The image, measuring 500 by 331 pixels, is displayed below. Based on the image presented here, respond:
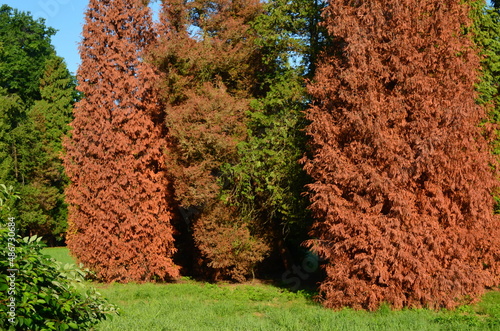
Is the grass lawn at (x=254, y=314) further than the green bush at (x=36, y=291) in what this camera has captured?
Yes

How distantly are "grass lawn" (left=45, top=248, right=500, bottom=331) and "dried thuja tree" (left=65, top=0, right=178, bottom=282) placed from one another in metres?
1.33

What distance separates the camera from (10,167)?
82.4 feet

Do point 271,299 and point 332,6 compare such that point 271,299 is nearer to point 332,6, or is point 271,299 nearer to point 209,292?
point 209,292

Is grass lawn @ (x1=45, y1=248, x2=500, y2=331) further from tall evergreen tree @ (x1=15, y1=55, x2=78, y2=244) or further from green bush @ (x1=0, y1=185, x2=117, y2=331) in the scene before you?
tall evergreen tree @ (x1=15, y1=55, x2=78, y2=244)

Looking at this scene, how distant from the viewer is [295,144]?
11547 millimetres

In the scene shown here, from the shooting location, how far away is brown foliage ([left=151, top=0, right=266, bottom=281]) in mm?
11867

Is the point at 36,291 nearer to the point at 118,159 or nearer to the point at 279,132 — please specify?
the point at 279,132

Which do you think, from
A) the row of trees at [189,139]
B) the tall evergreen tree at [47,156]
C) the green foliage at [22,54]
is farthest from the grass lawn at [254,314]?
the green foliage at [22,54]

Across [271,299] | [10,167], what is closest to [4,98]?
[10,167]

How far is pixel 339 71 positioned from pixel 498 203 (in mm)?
6131

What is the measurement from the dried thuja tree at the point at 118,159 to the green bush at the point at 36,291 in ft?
31.0

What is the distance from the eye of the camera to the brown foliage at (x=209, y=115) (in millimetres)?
11867

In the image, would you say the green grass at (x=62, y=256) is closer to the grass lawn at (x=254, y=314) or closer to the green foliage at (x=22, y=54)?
the grass lawn at (x=254, y=314)

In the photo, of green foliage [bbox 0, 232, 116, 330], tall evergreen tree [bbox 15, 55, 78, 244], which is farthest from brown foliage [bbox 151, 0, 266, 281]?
tall evergreen tree [bbox 15, 55, 78, 244]
